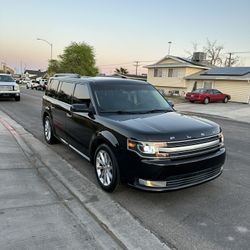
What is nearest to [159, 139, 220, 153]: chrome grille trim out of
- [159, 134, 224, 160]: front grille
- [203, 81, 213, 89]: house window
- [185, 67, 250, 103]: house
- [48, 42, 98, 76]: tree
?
[159, 134, 224, 160]: front grille

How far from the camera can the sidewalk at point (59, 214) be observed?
3047 mm

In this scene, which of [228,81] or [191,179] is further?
[228,81]

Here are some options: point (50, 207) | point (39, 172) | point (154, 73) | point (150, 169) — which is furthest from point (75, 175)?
point (154, 73)

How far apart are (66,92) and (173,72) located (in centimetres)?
3334

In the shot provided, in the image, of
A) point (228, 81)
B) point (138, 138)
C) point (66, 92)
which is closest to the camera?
point (138, 138)

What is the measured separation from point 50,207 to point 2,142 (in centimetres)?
396

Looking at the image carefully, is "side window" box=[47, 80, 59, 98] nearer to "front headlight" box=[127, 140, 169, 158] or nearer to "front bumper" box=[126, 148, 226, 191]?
"front headlight" box=[127, 140, 169, 158]

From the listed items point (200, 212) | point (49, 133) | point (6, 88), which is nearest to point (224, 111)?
point (6, 88)

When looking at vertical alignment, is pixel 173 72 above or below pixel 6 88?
above

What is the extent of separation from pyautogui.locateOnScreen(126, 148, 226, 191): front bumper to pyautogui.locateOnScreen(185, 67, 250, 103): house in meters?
27.6

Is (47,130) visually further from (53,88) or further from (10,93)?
(10,93)

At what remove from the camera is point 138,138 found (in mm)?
3775

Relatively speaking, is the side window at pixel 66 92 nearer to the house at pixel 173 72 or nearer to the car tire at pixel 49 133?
the car tire at pixel 49 133

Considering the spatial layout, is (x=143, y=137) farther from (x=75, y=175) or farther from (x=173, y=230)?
(x=75, y=175)
